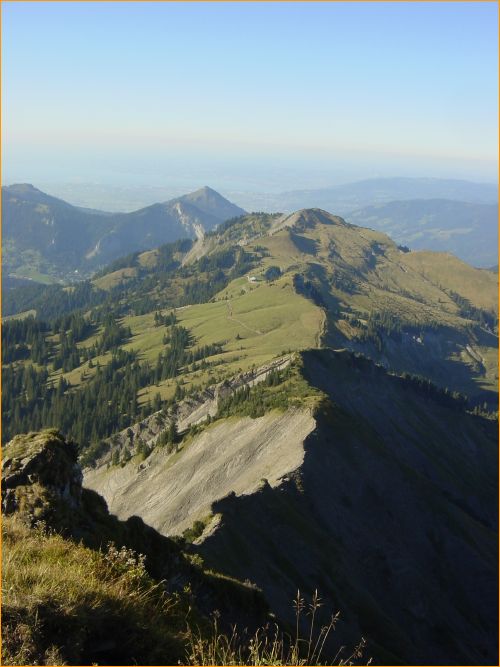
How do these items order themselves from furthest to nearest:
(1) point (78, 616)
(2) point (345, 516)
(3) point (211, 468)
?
(3) point (211, 468) → (2) point (345, 516) → (1) point (78, 616)

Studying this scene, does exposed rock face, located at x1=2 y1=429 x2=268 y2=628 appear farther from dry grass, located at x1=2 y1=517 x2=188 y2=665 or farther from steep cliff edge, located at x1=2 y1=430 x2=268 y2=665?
dry grass, located at x1=2 y1=517 x2=188 y2=665

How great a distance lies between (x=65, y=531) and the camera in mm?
15477

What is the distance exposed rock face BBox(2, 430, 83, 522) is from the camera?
16.0 m

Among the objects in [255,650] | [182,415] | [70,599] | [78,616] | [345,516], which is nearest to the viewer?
[255,650]

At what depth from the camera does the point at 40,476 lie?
17.7m

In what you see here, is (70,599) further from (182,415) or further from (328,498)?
(182,415)

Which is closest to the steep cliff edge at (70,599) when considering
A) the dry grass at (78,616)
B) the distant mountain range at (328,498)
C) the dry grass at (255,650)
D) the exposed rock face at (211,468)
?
the dry grass at (78,616)

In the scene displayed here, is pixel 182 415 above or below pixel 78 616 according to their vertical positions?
below

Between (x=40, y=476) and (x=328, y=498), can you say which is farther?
(x=328, y=498)

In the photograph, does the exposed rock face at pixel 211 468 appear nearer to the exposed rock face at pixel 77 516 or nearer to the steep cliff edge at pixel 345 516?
the steep cliff edge at pixel 345 516

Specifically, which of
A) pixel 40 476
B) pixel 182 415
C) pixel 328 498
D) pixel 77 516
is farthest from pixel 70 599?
pixel 182 415

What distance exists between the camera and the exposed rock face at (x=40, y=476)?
52.4 ft

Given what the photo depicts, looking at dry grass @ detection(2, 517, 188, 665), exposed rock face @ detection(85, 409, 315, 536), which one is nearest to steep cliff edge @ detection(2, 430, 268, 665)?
dry grass @ detection(2, 517, 188, 665)

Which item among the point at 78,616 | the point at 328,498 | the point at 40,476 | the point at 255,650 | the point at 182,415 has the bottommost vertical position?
the point at 182,415
